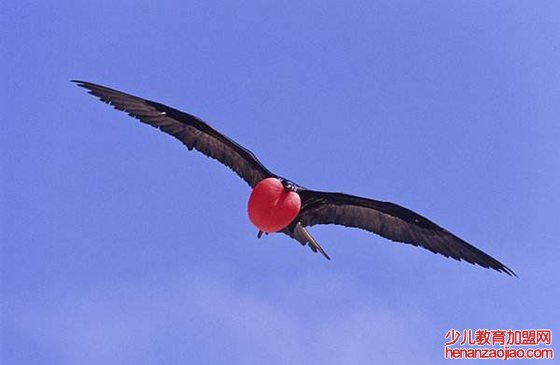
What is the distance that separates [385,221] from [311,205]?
1.24 meters

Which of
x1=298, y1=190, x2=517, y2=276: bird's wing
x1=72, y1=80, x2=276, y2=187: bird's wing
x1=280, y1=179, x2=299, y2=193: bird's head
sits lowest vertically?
x1=280, y1=179, x2=299, y2=193: bird's head

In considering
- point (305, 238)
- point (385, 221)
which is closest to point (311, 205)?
point (305, 238)

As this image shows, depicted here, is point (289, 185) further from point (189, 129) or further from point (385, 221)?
point (189, 129)

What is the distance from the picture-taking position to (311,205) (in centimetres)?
1138

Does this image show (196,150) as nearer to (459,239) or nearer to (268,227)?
A: (268,227)

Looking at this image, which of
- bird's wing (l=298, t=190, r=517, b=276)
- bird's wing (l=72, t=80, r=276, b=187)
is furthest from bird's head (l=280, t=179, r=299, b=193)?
bird's wing (l=72, t=80, r=276, b=187)

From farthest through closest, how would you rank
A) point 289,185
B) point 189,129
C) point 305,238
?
point 189,129 → point 305,238 → point 289,185

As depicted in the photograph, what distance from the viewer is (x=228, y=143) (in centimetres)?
1178

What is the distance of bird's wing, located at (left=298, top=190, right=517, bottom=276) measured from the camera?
11.3 meters

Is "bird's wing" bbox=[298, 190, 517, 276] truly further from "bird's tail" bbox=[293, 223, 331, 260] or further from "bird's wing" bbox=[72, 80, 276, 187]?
"bird's wing" bbox=[72, 80, 276, 187]

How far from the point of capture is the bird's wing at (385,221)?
11297mm

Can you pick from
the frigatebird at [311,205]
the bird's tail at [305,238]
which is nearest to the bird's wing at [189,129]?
the frigatebird at [311,205]

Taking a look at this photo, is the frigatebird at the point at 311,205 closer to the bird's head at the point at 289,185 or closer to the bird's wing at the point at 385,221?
the bird's wing at the point at 385,221

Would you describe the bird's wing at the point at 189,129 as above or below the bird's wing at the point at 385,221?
above
